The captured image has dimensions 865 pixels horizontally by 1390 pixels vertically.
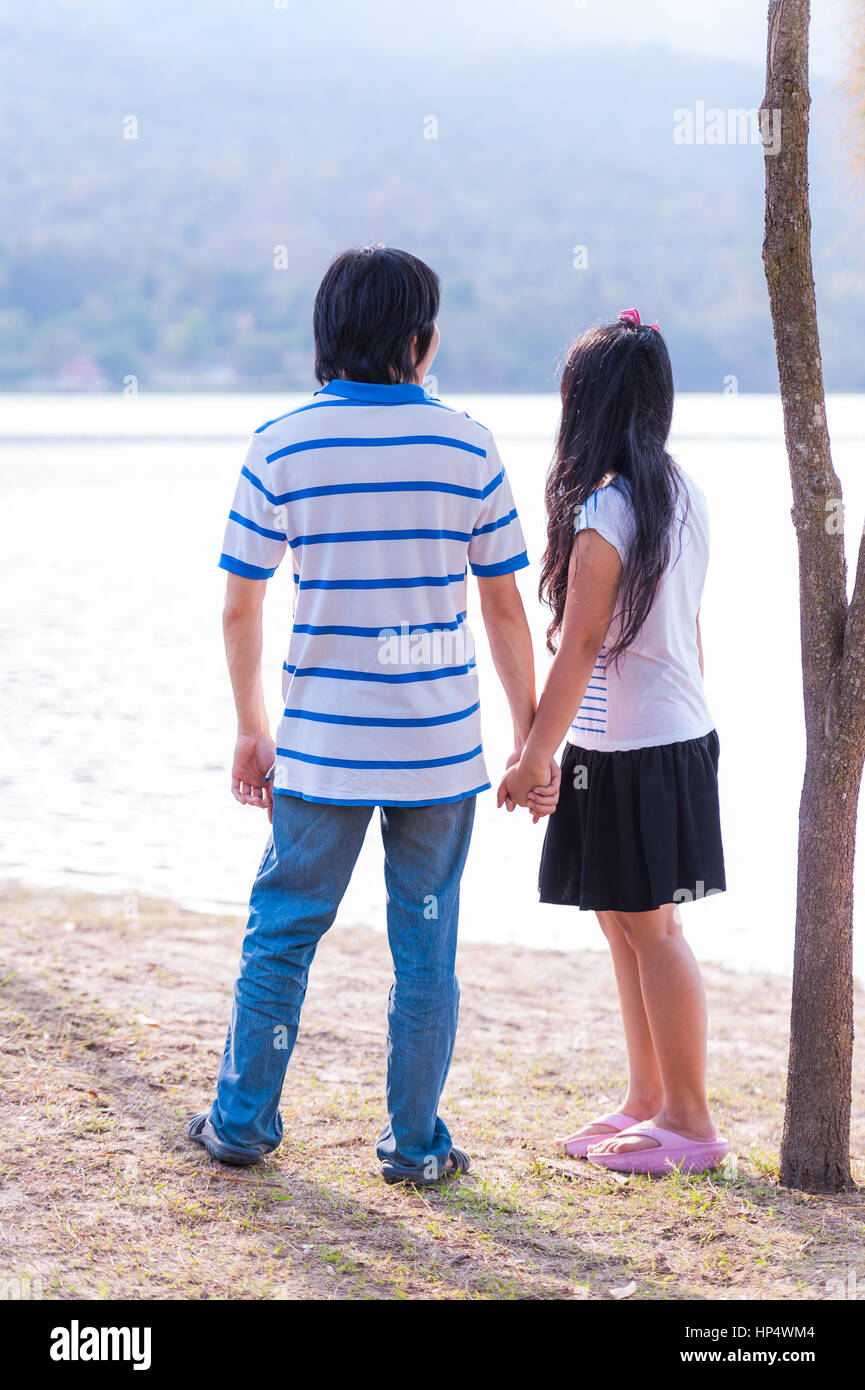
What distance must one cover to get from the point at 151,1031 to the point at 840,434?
40.7m

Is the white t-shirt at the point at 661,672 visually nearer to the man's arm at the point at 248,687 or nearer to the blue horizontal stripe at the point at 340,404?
the blue horizontal stripe at the point at 340,404

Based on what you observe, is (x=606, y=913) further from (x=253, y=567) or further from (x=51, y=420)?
(x=51, y=420)

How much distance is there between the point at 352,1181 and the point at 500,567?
1.21m

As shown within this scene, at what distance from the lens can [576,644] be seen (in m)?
2.53

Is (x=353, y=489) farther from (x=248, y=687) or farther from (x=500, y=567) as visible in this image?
(x=248, y=687)

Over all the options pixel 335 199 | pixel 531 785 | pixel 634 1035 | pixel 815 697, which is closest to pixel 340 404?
pixel 531 785

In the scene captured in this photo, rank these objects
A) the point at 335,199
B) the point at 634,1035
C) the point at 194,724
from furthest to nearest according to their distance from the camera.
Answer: the point at 335,199 → the point at 194,724 → the point at 634,1035

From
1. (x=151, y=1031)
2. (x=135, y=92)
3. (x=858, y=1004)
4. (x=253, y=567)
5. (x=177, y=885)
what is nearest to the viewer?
(x=253, y=567)

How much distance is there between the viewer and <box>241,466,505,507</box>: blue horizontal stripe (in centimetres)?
233

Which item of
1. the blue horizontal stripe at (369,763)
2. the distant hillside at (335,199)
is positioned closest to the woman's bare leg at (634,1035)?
the blue horizontal stripe at (369,763)

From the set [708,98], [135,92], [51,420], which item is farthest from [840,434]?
[135,92]

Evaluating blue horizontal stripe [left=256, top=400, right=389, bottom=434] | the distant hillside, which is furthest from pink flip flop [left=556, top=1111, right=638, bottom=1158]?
the distant hillside

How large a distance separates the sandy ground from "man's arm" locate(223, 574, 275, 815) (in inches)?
29.0

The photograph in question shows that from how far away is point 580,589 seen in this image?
99.1 inches
